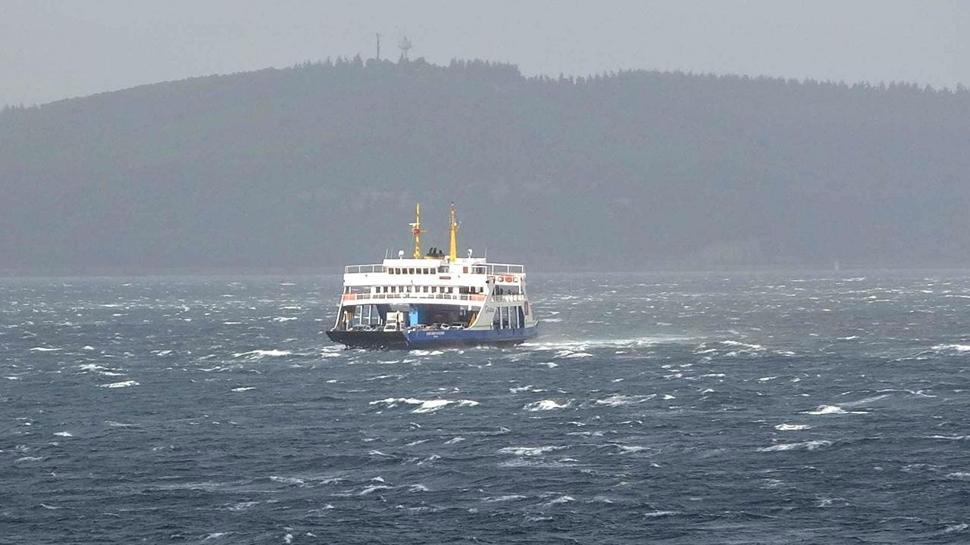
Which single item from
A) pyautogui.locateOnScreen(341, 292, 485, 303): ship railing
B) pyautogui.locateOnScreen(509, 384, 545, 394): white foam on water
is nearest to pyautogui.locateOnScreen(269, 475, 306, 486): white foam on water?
pyautogui.locateOnScreen(509, 384, 545, 394): white foam on water

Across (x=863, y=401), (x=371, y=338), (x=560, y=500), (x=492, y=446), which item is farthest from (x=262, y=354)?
(x=560, y=500)

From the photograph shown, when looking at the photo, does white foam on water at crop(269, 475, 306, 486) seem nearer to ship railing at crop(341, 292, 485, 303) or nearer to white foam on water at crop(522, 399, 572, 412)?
white foam on water at crop(522, 399, 572, 412)

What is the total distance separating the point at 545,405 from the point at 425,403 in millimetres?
6285

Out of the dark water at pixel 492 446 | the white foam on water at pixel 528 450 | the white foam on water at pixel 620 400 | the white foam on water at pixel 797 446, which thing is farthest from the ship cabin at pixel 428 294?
the white foam on water at pixel 797 446

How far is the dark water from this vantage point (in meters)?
62.2

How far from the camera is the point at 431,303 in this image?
446 ft

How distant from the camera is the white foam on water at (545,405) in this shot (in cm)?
9325

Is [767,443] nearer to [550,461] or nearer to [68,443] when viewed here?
[550,461]

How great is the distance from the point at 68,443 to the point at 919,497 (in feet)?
124

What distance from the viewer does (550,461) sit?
7475 centimetres

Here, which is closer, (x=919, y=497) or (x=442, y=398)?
(x=919, y=497)

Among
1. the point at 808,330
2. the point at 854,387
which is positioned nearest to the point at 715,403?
the point at 854,387

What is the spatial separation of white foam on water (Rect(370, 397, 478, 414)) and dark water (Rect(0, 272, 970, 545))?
27 cm

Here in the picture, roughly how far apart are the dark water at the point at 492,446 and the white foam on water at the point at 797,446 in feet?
0.82
